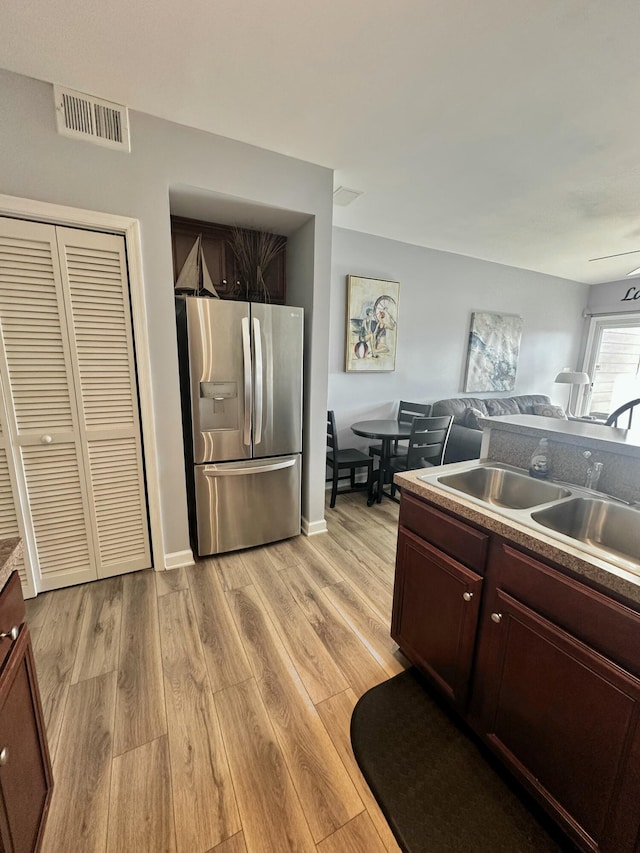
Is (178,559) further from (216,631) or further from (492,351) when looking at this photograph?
(492,351)

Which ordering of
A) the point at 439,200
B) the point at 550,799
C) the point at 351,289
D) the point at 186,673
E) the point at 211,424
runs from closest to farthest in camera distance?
the point at 550,799 < the point at 186,673 < the point at 211,424 < the point at 439,200 < the point at 351,289

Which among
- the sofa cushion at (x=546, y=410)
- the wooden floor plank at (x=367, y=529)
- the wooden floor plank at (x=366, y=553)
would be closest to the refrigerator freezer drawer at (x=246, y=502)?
the wooden floor plank at (x=366, y=553)

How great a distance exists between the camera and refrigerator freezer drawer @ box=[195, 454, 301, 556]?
243 centimetres

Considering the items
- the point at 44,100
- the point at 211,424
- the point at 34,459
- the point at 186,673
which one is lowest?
the point at 186,673

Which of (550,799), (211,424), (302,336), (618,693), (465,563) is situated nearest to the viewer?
(618,693)

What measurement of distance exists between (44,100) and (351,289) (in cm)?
260

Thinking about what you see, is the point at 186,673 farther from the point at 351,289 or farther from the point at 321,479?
the point at 351,289

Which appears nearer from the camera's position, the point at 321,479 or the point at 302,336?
the point at 302,336

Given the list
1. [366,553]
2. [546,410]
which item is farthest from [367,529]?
[546,410]

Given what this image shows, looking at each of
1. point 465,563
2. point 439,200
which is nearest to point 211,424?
point 465,563

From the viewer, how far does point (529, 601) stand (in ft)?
3.54

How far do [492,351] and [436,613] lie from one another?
4.39 m

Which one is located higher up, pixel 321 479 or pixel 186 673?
pixel 321 479

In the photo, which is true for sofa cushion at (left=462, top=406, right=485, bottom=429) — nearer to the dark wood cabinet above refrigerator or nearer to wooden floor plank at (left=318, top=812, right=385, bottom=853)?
the dark wood cabinet above refrigerator
